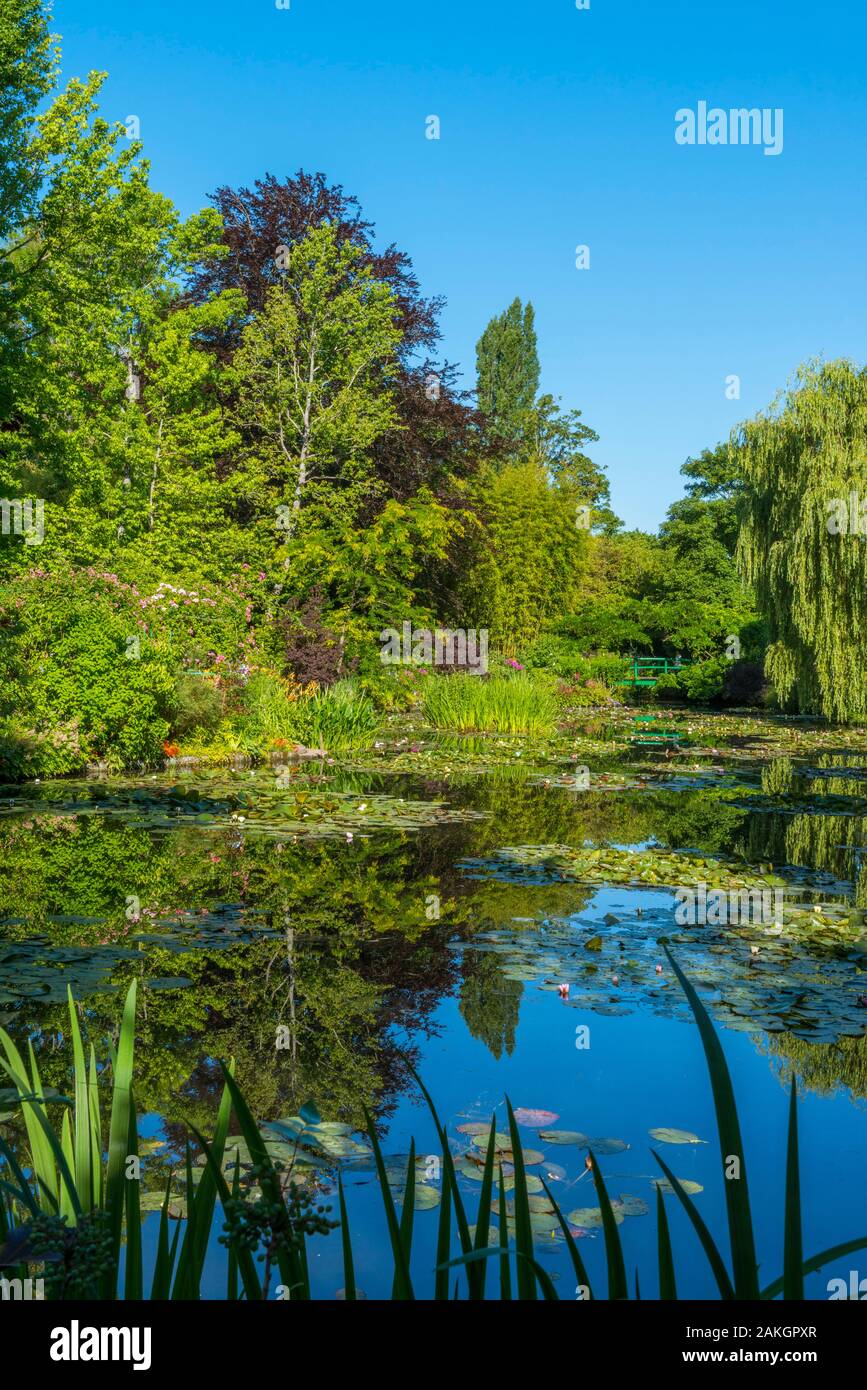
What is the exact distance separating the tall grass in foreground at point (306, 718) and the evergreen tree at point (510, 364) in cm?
3414

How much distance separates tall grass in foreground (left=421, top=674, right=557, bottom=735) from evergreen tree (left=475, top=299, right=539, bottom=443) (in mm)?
30350

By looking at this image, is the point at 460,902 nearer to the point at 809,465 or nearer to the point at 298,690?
the point at 298,690

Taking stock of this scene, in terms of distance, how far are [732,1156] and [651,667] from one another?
3457cm

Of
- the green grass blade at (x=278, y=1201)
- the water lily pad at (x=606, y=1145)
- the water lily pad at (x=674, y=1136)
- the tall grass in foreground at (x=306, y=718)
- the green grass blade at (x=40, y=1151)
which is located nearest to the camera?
the green grass blade at (x=278, y=1201)

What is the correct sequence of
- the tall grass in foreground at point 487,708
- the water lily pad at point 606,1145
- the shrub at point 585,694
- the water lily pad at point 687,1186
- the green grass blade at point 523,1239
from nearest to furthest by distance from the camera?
the green grass blade at point 523,1239
the water lily pad at point 687,1186
the water lily pad at point 606,1145
the tall grass in foreground at point 487,708
the shrub at point 585,694

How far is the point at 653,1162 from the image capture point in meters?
3.14

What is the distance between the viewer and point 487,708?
19.5 meters

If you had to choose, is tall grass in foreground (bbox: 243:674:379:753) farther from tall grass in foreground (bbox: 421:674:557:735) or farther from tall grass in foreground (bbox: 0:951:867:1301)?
tall grass in foreground (bbox: 0:951:867:1301)

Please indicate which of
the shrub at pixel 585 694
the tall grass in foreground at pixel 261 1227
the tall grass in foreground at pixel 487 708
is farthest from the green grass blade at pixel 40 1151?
the shrub at pixel 585 694

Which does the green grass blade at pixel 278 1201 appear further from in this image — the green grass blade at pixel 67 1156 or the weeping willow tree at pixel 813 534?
the weeping willow tree at pixel 813 534

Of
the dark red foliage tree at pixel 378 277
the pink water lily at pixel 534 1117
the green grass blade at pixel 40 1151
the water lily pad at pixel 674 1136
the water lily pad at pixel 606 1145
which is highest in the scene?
the dark red foliage tree at pixel 378 277

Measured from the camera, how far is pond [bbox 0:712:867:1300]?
3.03 meters

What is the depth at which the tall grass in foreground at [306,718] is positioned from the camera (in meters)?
14.8

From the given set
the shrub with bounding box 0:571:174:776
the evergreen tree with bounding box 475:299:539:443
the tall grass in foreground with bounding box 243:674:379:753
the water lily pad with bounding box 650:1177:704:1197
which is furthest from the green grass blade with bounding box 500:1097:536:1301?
the evergreen tree with bounding box 475:299:539:443
